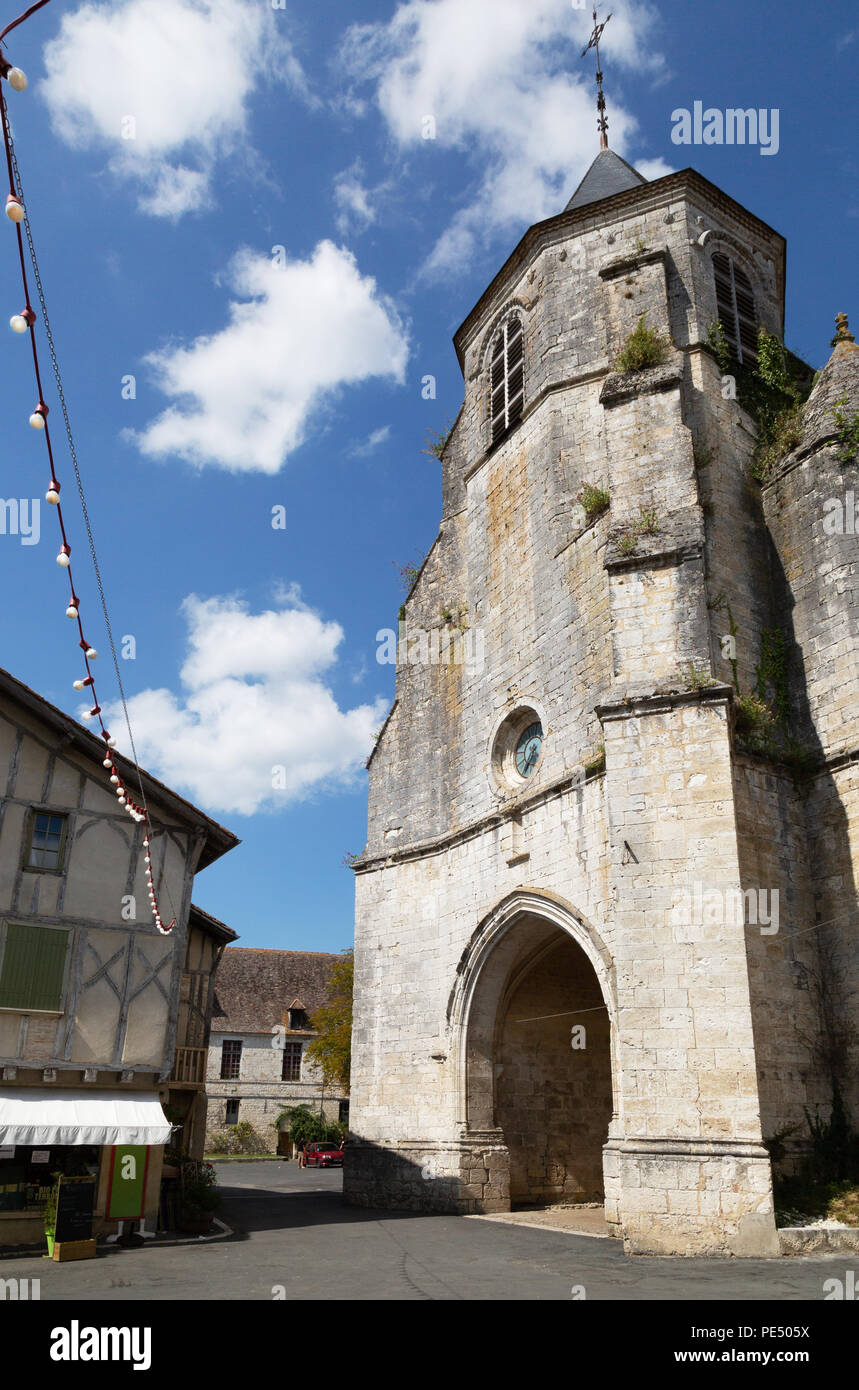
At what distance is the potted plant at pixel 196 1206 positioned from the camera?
10422 mm

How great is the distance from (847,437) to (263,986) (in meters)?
27.9

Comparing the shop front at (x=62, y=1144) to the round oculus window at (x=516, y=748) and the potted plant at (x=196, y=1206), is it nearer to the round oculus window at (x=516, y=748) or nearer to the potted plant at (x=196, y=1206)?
the potted plant at (x=196, y=1206)

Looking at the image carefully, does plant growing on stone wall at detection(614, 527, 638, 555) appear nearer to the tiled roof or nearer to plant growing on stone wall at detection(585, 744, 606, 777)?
plant growing on stone wall at detection(585, 744, 606, 777)

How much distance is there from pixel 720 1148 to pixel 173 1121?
638cm

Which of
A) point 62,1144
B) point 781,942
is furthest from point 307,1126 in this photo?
point 781,942

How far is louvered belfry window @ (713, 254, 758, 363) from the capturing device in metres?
13.8

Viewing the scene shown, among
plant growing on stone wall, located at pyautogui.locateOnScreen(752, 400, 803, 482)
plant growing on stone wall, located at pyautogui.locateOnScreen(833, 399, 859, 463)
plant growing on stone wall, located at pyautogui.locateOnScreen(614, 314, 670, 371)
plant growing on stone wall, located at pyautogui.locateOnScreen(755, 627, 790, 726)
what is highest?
plant growing on stone wall, located at pyautogui.locateOnScreen(614, 314, 670, 371)


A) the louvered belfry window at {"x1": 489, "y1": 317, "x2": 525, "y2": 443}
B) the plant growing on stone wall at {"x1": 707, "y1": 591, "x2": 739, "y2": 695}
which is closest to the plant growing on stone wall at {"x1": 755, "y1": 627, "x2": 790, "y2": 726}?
the plant growing on stone wall at {"x1": 707, "y1": 591, "x2": 739, "y2": 695}

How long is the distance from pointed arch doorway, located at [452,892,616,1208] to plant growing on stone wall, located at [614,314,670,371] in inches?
270

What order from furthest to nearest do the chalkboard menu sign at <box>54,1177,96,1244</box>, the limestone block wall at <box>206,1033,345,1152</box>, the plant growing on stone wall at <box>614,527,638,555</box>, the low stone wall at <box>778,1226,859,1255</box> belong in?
the limestone block wall at <box>206,1033,345,1152</box> < the plant growing on stone wall at <box>614,527,638,555</box> < the chalkboard menu sign at <box>54,1177,96,1244</box> < the low stone wall at <box>778,1226,859,1255</box>

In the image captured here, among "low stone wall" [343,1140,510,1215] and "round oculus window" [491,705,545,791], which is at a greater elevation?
"round oculus window" [491,705,545,791]
